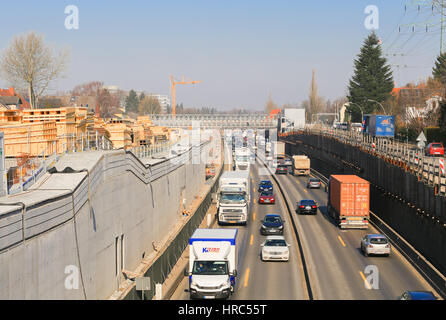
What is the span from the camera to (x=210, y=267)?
1057 inches

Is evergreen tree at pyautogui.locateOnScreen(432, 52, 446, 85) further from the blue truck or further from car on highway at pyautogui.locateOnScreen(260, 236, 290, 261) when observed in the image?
car on highway at pyautogui.locateOnScreen(260, 236, 290, 261)

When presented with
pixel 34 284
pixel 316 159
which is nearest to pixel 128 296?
pixel 34 284

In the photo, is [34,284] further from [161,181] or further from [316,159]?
[316,159]

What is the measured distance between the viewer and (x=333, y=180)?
4747 cm

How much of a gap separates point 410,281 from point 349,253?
7.17m

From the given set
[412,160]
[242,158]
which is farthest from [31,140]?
[242,158]

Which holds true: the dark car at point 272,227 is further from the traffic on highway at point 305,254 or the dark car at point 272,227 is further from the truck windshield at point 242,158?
the truck windshield at point 242,158

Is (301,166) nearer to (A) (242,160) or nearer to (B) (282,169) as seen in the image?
(B) (282,169)

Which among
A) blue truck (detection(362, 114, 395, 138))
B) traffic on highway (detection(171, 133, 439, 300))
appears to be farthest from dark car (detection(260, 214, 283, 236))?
blue truck (detection(362, 114, 395, 138))

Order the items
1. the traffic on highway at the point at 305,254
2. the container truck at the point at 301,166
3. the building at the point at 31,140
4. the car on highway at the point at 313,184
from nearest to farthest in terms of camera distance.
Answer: the building at the point at 31,140 → the traffic on highway at the point at 305,254 → the car on highway at the point at 313,184 → the container truck at the point at 301,166

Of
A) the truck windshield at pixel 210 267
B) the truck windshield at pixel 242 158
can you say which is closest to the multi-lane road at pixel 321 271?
the truck windshield at pixel 210 267

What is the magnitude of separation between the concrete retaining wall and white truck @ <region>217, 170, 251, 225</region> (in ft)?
31.3

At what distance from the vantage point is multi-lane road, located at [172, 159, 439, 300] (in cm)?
2775

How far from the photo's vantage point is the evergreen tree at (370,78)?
12081cm
